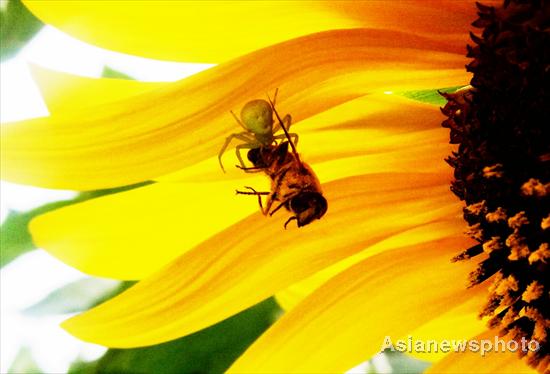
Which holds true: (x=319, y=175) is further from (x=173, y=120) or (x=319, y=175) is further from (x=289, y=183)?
(x=173, y=120)

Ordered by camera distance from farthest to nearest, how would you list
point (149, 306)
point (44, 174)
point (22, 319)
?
point (22, 319)
point (149, 306)
point (44, 174)

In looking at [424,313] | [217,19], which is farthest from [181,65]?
[424,313]

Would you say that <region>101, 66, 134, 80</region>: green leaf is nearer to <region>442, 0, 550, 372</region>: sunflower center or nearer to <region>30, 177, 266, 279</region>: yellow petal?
<region>30, 177, 266, 279</region>: yellow petal

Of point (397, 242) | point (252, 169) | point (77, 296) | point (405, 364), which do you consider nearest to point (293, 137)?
point (252, 169)

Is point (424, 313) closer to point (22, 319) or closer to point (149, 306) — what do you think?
point (149, 306)

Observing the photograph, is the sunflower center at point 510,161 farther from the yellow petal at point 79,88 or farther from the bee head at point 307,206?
the yellow petal at point 79,88
